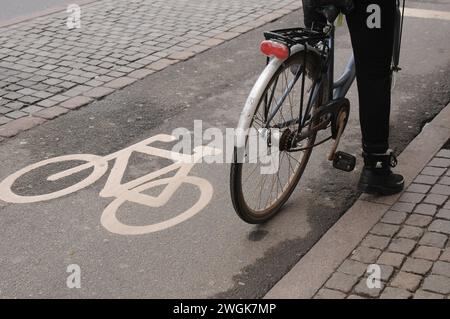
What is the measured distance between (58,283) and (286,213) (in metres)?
1.43

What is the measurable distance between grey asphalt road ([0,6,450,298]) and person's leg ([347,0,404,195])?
23 cm

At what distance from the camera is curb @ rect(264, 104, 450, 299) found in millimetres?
3621

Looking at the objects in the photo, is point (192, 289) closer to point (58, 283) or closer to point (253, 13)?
point (58, 283)

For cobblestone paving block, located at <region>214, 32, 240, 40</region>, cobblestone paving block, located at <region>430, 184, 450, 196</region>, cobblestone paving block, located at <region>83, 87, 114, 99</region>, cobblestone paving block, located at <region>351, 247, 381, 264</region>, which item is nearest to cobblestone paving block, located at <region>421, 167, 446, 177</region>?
cobblestone paving block, located at <region>430, 184, 450, 196</region>

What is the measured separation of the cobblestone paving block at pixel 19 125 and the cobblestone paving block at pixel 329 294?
3.05 metres

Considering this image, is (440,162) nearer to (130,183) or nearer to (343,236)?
(343,236)

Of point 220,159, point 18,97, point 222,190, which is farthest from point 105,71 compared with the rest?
A: point 222,190

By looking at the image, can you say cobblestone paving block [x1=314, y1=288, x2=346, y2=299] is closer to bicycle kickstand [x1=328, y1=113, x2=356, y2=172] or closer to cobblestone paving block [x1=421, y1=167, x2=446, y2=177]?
bicycle kickstand [x1=328, y1=113, x2=356, y2=172]

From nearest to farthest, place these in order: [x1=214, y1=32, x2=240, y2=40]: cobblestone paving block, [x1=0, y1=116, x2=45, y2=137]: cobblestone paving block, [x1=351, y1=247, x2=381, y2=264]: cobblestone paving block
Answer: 1. [x1=351, y1=247, x2=381, y2=264]: cobblestone paving block
2. [x1=0, y1=116, x2=45, y2=137]: cobblestone paving block
3. [x1=214, y1=32, x2=240, y2=40]: cobblestone paving block

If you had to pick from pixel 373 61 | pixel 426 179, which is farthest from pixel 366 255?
pixel 373 61

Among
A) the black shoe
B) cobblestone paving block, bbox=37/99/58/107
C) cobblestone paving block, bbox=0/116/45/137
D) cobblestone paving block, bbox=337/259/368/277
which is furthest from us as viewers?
cobblestone paving block, bbox=37/99/58/107

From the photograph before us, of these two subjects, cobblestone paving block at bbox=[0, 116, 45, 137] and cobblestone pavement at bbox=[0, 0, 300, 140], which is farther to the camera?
cobblestone pavement at bbox=[0, 0, 300, 140]

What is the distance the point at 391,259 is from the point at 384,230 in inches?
12.6

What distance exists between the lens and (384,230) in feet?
13.3
